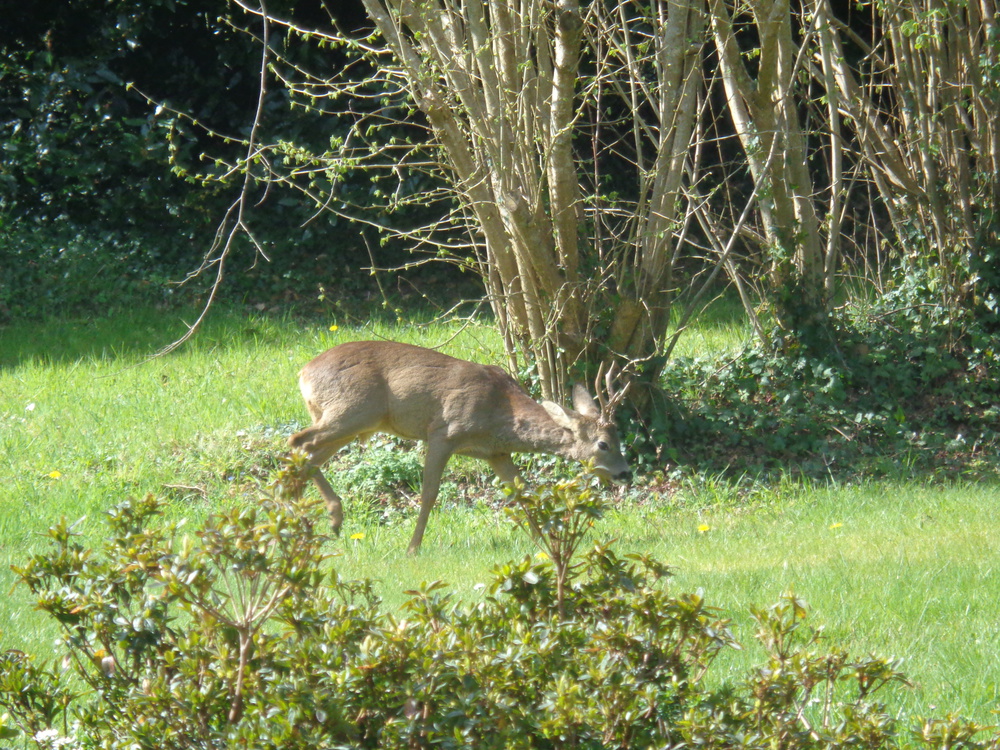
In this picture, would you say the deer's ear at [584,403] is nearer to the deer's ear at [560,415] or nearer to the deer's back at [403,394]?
the deer's ear at [560,415]

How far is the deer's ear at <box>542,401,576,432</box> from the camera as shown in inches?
320

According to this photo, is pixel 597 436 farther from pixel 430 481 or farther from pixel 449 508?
pixel 449 508

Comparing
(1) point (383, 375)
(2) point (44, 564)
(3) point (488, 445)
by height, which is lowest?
(3) point (488, 445)

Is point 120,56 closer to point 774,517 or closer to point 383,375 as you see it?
point 383,375

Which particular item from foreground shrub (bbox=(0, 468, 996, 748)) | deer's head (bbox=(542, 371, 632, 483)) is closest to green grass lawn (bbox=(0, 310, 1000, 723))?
deer's head (bbox=(542, 371, 632, 483))

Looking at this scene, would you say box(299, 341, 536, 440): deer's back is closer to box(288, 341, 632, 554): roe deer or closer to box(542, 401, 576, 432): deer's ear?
box(288, 341, 632, 554): roe deer

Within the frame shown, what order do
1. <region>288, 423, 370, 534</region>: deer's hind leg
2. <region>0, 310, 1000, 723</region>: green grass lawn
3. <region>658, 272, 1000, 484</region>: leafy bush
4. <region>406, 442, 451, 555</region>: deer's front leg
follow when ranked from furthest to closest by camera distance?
<region>658, 272, 1000, 484</region>: leafy bush, <region>288, 423, 370, 534</region>: deer's hind leg, <region>406, 442, 451, 555</region>: deer's front leg, <region>0, 310, 1000, 723</region>: green grass lawn

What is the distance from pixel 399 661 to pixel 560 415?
5440mm

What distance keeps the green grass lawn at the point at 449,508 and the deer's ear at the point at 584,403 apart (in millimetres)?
738

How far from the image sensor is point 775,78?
9.59 meters

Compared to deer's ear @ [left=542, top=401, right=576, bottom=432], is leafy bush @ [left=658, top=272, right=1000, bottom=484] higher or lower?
lower

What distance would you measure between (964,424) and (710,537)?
3.65 m

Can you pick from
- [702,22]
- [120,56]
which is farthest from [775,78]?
[120,56]

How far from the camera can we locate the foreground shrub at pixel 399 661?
271 cm
